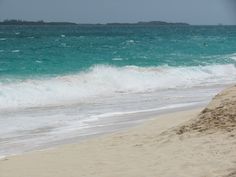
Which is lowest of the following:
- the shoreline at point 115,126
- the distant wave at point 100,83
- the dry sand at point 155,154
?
the distant wave at point 100,83

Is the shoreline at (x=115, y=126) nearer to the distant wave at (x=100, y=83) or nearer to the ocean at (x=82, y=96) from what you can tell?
the ocean at (x=82, y=96)

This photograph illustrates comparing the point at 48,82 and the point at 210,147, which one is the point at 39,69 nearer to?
the point at 48,82

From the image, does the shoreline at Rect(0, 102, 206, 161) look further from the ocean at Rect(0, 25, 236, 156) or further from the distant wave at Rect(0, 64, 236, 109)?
the distant wave at Rect(0, 64, 236, 109)

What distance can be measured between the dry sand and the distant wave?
7508 millimetres

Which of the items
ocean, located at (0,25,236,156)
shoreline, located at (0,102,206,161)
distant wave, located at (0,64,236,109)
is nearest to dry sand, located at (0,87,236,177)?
shoreline, located at (0,102,206,161)

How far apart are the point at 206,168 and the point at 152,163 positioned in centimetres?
83

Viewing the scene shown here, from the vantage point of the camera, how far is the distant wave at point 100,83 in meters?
17.0

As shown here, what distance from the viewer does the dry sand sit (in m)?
6.32

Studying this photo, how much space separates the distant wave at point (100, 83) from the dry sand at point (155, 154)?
296 inches

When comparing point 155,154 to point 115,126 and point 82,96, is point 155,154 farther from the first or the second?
point 82,96

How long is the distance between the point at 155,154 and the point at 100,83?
14.4 m

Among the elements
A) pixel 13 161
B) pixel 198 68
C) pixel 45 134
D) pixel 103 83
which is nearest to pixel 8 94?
pixel 103 83

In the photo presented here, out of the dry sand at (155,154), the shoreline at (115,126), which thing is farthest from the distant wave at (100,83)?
the dry sand at (155,154)

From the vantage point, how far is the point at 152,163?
6715mm
